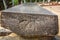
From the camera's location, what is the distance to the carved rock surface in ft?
6.56

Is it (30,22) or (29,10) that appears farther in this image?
(29,10)

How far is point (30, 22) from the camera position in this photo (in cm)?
203

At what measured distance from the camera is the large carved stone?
2.00 meters

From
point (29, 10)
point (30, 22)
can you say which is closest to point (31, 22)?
point (30, 22)

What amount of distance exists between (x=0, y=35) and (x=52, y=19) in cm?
76

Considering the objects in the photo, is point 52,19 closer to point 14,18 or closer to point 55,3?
point 14,18

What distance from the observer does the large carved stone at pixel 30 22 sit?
2.00 metres

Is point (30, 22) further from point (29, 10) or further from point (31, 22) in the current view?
point (29, 10)

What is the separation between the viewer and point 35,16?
2.00 meters

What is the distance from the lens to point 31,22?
2.03m

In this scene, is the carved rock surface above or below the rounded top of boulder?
below

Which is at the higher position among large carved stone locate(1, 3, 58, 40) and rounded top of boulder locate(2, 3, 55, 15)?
rounded top of boulder locate(2, 3, 55, 15)

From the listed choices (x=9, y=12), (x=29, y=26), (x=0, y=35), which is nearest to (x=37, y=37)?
(x=29, y=26)

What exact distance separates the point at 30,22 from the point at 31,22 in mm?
11
